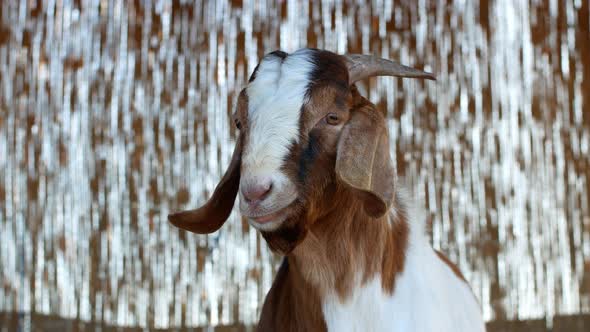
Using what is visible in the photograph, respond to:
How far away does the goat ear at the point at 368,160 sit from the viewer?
9.12 ft

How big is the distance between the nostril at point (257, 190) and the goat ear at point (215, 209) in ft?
1.64

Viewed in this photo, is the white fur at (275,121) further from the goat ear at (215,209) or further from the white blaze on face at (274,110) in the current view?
the goat ear at (215,209)

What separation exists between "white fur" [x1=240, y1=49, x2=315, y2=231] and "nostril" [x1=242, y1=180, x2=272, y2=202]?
0.02 m

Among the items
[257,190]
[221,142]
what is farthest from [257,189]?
[221,142]

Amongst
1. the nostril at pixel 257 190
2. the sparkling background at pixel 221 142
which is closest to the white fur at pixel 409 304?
the nostril at pixel 257 190

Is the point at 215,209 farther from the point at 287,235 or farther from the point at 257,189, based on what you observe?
the point at 257,189

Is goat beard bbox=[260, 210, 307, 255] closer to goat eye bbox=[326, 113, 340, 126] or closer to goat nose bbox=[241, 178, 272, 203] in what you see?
goat nose bbox=[241, 178, 272, 203]

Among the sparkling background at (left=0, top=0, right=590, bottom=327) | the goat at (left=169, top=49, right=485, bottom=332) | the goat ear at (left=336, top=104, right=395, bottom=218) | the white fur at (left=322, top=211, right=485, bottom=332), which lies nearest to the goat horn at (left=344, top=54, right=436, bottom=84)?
the goat at (left=169, top=49, right=485, bottom=332)

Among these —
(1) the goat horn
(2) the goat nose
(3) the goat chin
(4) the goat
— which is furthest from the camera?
(1) the goat horn

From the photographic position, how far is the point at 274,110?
283 centimetres

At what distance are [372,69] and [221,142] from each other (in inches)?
143

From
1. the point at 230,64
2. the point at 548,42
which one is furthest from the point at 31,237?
the point at 548,42

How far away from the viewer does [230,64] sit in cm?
685

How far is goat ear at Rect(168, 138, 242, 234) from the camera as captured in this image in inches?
124
